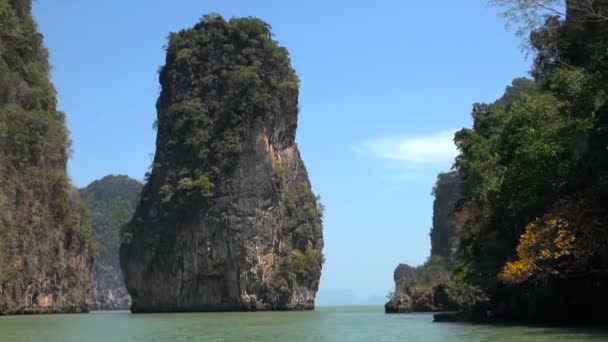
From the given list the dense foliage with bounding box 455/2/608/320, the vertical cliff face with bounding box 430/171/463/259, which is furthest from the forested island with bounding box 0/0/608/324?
the vertical cliff face with bounding box 430/171/463/259

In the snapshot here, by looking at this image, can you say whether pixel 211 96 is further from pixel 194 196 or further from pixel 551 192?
pixel 551 192

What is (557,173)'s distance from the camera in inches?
693

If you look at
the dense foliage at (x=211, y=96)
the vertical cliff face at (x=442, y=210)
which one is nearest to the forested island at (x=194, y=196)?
the dense foliage at (x=211, y=96)

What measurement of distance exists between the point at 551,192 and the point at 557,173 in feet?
2.06

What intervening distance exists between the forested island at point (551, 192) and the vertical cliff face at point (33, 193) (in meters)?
30.6

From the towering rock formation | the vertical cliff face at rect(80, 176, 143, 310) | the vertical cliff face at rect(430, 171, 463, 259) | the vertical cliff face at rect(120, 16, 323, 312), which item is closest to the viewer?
the towering rock formation

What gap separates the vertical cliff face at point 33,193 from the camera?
154 ft

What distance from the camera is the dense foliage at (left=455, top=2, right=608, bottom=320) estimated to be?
16.2m

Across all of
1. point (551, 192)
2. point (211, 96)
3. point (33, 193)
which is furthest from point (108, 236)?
point (551, 192)

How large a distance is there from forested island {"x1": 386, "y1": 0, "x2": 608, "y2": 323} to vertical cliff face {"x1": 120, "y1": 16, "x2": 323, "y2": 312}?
89.5ft

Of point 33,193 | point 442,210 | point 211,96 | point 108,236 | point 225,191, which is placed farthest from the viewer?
point 108,236

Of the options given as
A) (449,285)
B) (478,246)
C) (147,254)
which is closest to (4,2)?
(147,254)

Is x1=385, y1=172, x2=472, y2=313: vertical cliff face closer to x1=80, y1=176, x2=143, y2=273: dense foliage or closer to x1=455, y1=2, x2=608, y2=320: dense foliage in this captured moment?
x1=455, y1=2, x2=608, y2=320: dense foliage

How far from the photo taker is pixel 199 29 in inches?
2247
